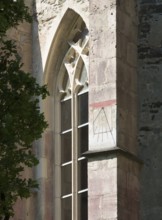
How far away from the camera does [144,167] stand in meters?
19.3

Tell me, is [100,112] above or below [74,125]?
below

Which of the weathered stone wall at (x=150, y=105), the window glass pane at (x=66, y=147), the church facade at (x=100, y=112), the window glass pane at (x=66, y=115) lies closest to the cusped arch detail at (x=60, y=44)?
the church facade at (x=100, y=112)

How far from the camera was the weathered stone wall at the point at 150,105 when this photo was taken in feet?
63.0

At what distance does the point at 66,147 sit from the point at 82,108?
0.70 m

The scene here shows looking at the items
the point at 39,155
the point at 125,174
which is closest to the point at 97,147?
the point at 125,174

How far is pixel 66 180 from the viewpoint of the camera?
21469 millimetres

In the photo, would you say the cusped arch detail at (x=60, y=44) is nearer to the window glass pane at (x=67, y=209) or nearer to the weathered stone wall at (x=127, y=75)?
the window glass pane at (x=67, y=209)

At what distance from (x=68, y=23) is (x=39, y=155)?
86.4 inches

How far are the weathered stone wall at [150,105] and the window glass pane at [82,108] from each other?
194cm

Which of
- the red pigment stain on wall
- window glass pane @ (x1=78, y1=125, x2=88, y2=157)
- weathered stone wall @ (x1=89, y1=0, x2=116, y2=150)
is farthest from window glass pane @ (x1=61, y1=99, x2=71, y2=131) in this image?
the red pigment stain on wall

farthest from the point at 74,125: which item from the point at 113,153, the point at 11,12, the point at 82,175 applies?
the point at 11,12

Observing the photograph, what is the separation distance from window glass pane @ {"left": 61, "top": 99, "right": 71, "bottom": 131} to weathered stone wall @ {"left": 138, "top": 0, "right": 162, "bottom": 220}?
2379mm

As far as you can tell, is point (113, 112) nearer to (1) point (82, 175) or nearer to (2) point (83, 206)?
(1) point (82, 175)

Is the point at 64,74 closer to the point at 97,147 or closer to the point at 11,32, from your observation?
the point at 11,32
